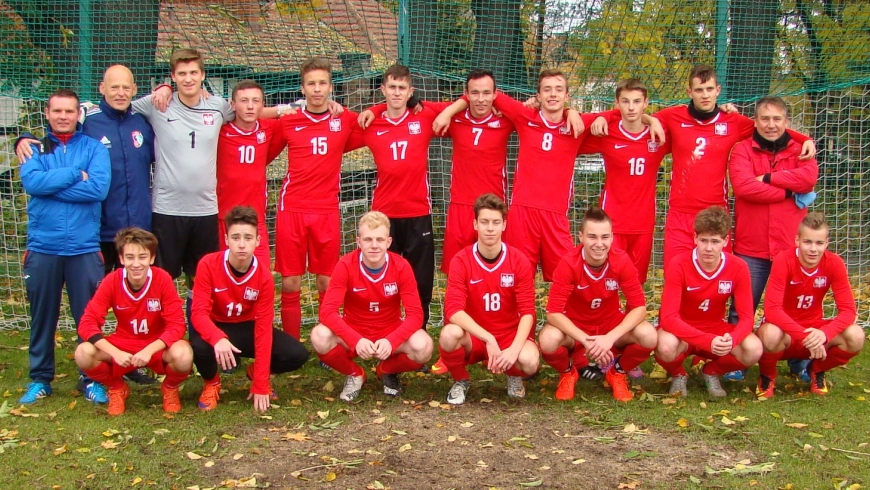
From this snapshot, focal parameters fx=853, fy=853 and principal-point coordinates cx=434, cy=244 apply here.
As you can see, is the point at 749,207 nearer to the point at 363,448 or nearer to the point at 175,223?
the point at 363,448

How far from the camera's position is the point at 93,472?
3824 millimetres

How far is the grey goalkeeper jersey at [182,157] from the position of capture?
521 centimetres

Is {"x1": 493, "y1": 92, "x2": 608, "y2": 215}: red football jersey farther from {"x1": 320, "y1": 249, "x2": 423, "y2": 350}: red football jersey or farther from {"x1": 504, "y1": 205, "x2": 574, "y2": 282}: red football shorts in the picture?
{"x1": 320, "y1": 249, "x2": 423, "y2": 350}: red football jersey

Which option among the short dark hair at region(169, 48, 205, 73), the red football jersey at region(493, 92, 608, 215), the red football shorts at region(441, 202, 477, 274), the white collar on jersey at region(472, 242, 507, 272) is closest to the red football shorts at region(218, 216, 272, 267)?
the short dark hair at region(169, 48, 205, 73)

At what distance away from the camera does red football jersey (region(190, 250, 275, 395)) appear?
184 inches

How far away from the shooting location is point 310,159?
5.56 metres

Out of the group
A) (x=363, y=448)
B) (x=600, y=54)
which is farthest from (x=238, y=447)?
(x=600, y=54)

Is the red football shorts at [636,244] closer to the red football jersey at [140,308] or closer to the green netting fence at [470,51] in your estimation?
the green netting fence at [470,51]

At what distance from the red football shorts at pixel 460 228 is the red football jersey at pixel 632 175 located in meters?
0.89

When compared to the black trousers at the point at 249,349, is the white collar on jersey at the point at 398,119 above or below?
above

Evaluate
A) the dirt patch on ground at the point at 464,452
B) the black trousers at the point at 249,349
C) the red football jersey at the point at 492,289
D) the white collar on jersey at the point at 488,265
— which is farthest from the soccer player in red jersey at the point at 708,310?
the black trousers at the point at 249,349

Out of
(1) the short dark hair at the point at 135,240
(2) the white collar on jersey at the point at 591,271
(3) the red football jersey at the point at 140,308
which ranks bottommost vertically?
(3) the red football jersey at the point at 140,308

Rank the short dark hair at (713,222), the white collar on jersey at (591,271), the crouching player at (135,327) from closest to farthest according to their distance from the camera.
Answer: the crouching player at (135,327)
the short dark hair at (713,222)
the white collar on jersey at (591,271)

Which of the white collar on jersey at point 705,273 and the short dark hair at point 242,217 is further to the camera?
the white collar on jersey at point 705,273
